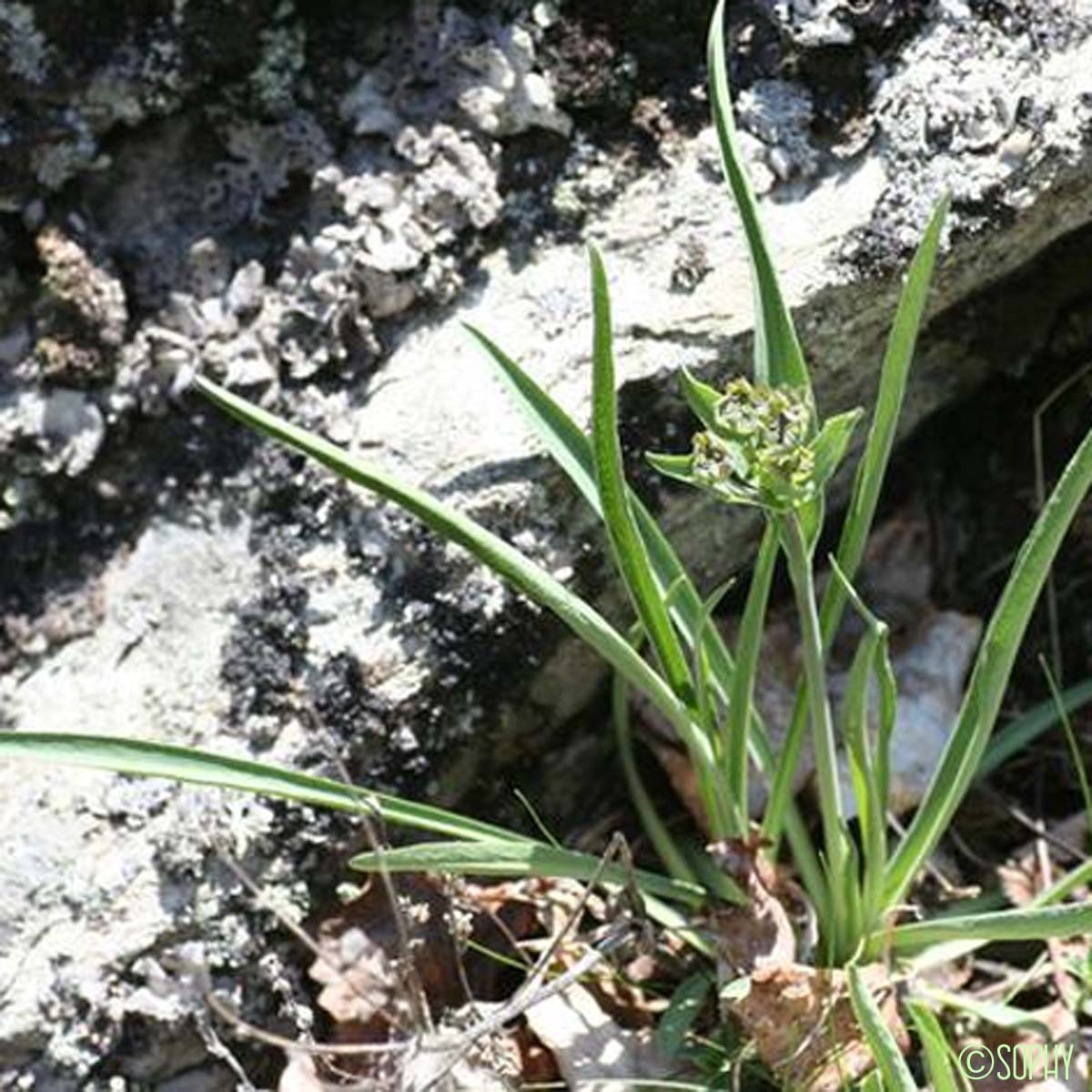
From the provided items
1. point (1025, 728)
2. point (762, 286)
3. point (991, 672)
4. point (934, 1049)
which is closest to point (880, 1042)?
point (934, 1049)

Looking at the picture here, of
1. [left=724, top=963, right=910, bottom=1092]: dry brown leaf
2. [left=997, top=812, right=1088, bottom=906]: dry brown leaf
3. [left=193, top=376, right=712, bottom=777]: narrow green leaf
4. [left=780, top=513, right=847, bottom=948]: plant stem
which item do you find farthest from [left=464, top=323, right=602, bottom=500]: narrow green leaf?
[left=997, top=812, right=1088, bottom=906]: dry brown leaf

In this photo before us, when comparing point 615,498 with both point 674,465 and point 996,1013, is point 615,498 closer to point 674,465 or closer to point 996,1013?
point 674,465

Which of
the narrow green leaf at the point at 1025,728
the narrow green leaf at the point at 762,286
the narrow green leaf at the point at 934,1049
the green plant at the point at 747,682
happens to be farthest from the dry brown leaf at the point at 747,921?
the narrow green leaf at the point at 762,286

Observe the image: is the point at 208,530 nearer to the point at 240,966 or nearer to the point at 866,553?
the point at 240,966

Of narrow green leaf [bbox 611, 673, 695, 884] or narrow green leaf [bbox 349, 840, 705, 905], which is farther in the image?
narrow green leaf [bbox 611, 673, 695, 884]

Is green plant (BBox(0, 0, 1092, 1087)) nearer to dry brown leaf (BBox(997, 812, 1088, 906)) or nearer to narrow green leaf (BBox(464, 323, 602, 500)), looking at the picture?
narrow green leaf (BBox(464, 323, 602, 500))

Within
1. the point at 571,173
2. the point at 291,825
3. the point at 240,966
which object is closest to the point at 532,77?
the point at 571,173
